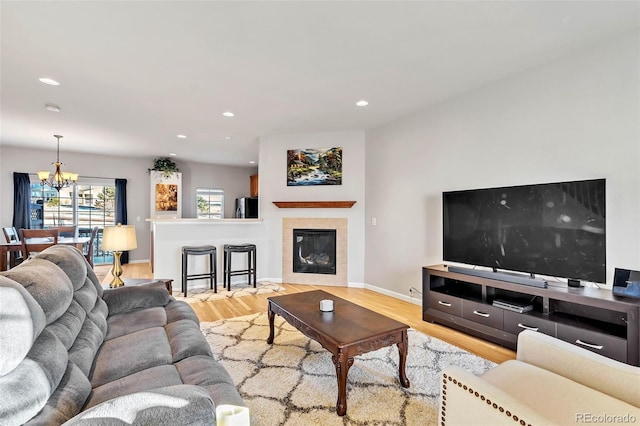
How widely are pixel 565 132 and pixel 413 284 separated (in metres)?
2.34

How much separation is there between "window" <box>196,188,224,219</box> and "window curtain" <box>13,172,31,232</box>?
10.8 ft

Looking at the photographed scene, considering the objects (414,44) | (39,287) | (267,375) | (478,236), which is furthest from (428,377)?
(414,44)

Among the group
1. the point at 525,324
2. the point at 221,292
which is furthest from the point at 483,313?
the point at 221,292

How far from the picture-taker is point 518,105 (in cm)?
307

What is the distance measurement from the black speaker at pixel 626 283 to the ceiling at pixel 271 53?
1808 millimetres

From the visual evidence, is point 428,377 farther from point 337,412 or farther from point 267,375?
point 267,375

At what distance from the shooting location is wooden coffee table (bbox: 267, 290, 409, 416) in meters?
1.84

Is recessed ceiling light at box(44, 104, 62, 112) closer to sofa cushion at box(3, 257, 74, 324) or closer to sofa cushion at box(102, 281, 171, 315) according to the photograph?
sofa cushion at box(102, 281, 171, 315)

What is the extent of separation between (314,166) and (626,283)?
397 centimetres

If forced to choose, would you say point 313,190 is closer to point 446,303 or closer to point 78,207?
point 446,303

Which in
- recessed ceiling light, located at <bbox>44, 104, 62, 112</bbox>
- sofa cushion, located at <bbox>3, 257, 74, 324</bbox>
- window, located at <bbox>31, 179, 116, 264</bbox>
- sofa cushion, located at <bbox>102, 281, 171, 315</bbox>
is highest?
recessed ceiling light, located at <bbox>44, 104, 62, 112</bbox>

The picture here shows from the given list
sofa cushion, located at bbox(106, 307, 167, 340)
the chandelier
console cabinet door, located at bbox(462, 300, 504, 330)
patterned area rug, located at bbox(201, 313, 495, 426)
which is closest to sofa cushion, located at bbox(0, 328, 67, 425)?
sofa cushion, located at bbox(106, 307, 167, 340)

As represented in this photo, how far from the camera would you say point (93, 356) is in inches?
63.9

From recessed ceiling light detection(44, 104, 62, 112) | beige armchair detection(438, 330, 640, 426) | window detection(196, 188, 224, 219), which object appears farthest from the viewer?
window detection(196, 188, 224, 219)
